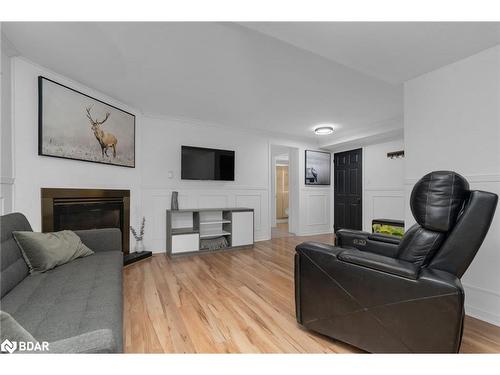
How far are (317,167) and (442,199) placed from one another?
174 inches

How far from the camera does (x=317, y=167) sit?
552 cm

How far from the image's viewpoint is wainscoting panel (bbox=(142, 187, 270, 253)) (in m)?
3.65

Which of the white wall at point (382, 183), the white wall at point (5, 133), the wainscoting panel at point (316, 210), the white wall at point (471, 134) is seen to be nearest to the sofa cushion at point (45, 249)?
the white wall at point (5, 133)

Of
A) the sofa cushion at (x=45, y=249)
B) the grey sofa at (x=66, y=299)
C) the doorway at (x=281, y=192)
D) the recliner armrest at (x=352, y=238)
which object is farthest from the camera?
the doorway at (x=281, y=192)

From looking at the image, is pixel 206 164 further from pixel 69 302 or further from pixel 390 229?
pixel 390 229

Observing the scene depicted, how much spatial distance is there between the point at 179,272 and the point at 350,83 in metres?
3.12

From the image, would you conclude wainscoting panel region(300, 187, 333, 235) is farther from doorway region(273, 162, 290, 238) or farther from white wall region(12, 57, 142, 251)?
white wall region(12, 57, 142, 251)

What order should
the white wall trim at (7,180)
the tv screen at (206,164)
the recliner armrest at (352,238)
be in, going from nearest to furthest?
the white wall trim at (7,180) → the recliner armrest at (352,238) → the tv screen at (206,164)

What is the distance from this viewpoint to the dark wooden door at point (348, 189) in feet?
16.8

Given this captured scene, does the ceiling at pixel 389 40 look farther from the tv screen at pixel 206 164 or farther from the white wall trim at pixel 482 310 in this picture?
the tv screen at pixel 206 164

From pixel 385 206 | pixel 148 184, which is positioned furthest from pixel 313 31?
pixel 385 206

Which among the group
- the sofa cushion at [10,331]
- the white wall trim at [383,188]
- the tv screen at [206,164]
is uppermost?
the tv screen at [206,164]

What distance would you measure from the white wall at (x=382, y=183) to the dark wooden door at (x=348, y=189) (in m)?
0.16

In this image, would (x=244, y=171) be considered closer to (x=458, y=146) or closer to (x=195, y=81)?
(x=195, y=81)
